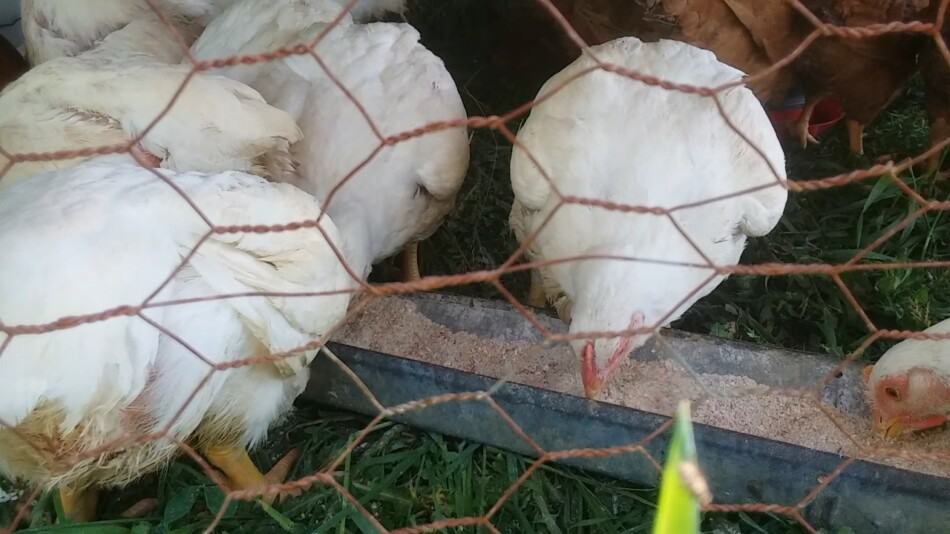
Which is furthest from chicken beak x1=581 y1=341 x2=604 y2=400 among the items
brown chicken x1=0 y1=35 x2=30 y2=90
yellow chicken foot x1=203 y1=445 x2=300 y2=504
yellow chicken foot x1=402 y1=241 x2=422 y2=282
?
brown chicken x1=0 y1=35 x2=30 y2=90

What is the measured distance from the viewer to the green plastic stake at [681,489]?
366mm

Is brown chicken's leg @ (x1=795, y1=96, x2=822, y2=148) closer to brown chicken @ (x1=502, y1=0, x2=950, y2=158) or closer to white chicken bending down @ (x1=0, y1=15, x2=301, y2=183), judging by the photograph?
brown chicken @ (x1=502, y1=0, x2=950, y2=158)

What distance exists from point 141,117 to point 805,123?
5.34 ft

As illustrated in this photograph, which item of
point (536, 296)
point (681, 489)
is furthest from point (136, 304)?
point (536, 296)

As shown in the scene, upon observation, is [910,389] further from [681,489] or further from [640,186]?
[681,489]

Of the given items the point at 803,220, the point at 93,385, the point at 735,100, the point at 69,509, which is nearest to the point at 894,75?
the point at 803,220

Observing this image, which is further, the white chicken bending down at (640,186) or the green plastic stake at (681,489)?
the white chicken bending down at (640,186)

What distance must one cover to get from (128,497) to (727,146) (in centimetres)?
120

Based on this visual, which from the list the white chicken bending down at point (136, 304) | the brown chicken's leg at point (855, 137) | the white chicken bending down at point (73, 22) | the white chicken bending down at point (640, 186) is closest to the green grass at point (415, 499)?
the white chicken bending down at point (136, 304)

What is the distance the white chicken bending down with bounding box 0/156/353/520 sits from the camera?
3.34 ft

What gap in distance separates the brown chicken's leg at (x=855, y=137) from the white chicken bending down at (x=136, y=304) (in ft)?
4.81

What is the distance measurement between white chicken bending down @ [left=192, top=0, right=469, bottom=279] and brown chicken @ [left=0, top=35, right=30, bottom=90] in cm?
55

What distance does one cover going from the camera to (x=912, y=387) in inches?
54.9

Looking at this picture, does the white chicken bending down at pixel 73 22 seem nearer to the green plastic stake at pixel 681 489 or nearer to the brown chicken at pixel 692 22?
the brown chicken at pixel 692 22
